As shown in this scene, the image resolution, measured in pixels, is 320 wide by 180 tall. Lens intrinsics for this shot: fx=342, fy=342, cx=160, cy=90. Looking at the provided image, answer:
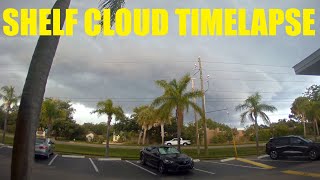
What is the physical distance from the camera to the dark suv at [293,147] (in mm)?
22984

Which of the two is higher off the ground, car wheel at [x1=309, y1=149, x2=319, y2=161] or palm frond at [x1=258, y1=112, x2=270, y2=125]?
palm frond at [x1=258, y1=112, x2=270, y2=125]

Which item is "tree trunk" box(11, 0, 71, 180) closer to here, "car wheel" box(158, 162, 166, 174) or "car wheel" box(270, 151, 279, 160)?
"car wheel" box(158, 162, 166, 174)

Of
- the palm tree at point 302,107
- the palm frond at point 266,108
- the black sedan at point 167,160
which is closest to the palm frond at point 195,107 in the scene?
the palm frond at point 266,108

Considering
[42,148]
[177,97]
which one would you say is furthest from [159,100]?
[42,148]

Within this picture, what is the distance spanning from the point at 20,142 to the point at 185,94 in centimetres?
2460

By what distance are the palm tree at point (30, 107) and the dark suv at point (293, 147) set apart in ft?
67.5

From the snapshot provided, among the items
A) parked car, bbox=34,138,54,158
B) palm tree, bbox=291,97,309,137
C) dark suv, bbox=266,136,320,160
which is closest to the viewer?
dark suv, bbox=266,136,320,160

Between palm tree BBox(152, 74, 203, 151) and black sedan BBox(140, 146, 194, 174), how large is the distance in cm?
831

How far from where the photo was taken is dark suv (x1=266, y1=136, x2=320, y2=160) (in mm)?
22984

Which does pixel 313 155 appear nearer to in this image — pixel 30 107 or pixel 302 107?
pixel 30 107

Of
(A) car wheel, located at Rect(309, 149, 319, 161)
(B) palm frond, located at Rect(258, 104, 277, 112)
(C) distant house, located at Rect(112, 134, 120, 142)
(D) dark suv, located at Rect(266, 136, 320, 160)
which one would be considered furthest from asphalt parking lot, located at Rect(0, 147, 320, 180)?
(C) distant house, located at Rect(112, 134, 120, 142)

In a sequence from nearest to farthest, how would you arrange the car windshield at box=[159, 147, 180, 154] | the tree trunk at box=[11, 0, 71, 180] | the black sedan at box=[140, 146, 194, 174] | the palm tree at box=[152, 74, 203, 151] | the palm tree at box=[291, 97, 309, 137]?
the tree trunk at box=[11, 0, 71, 180]
the black sedan at box=[140, 146, 194, 174]
the car windshield at box=[159, 147, 180, 154]
the palm tree at box=[152, 74, 203, 151]
the palm tree at box=[291, 97, 309, 137]

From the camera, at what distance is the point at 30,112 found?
21.8 feet

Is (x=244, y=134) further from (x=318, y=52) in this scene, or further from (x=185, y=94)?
(x=318, y=52)
